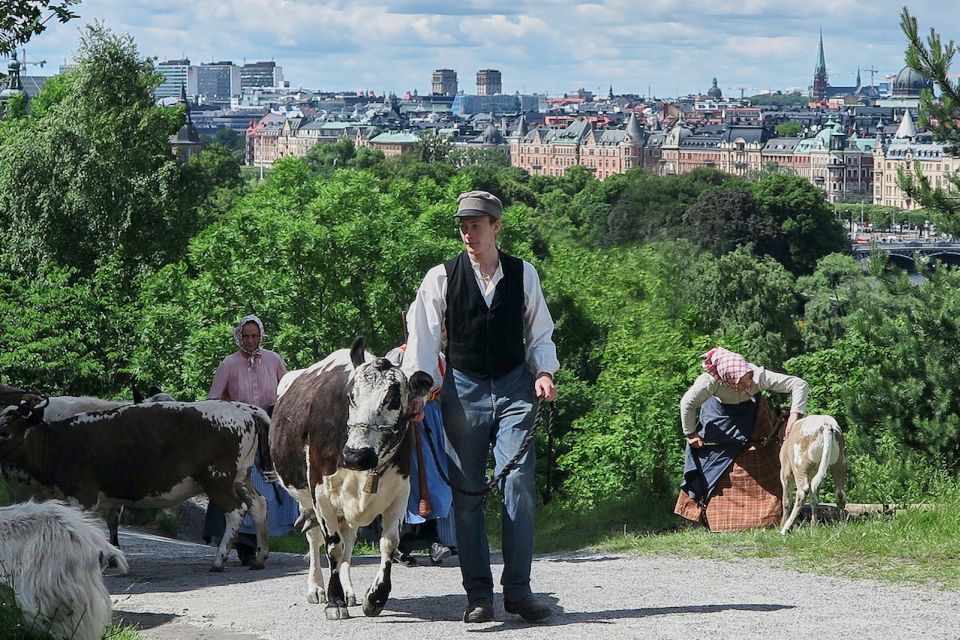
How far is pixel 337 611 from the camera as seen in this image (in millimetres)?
8211

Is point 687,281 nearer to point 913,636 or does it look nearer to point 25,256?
point 25,256

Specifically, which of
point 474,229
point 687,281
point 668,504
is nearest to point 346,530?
point 474,229

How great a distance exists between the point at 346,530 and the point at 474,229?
1.76 m

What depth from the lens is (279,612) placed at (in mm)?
8438

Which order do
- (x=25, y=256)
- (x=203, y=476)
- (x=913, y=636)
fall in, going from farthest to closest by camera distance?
(x=25, y=256), (x=203, y=476), (x=913, y=636)

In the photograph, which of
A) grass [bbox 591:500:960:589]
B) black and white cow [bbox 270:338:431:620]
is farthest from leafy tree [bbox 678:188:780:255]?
black and white cow [bbox 270:338:431:620]

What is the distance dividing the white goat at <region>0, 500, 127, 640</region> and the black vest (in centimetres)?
197

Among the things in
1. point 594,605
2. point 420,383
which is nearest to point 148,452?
point 420,383

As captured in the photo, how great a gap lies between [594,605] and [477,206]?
210 centimetres

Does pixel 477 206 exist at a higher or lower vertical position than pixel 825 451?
higher

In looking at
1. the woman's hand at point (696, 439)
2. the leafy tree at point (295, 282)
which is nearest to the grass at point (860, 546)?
the woman's hand at point (696, 439)

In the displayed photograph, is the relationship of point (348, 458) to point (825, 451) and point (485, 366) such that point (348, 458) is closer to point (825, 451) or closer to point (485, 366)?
point (485, 366)

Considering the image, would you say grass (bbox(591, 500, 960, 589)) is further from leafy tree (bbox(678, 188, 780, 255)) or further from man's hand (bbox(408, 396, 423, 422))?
leafy tree (bbox(678, 188, 780, 255))

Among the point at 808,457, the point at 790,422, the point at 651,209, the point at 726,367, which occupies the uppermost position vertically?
the point at 651,209
